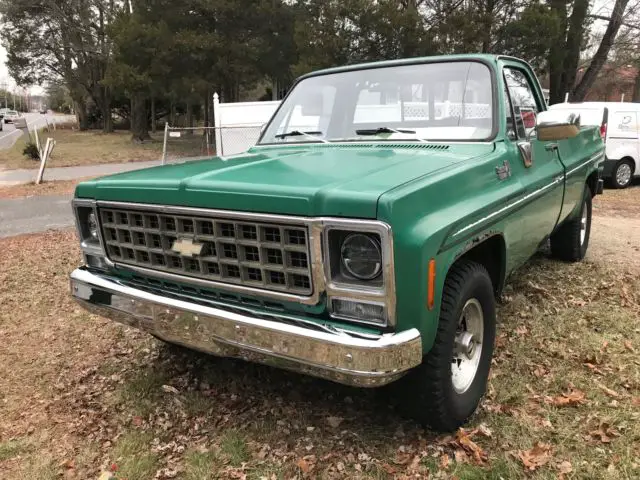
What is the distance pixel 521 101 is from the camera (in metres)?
4.10

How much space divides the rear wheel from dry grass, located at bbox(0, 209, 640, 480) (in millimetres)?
8060

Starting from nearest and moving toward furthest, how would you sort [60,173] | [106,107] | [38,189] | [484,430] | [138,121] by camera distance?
1. [484,430]
2. [38,189]
3. [60,173]
4. [138,121]
5. [106,107]

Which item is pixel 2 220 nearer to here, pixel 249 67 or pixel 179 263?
pixel 179 263

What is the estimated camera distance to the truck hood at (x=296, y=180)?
2.29 meters

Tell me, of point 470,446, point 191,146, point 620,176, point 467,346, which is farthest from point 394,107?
point 191,146

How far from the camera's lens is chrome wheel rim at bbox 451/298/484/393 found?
2881 millimetres

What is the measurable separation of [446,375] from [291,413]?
3.22 feet

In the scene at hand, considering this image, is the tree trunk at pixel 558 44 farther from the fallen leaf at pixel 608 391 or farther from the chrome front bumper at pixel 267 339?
the chrome front bumper at pixel 267 339

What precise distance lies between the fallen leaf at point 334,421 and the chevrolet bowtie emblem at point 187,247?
119 cm

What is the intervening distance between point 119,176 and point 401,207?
176cm

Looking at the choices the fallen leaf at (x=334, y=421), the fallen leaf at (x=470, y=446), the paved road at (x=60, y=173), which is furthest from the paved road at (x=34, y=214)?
the fallen leaf at (x=470, y=446)

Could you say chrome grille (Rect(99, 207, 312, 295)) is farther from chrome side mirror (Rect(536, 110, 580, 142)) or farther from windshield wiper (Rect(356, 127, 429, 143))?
chrome side mirror (Rect(536, 110, 580, 142))

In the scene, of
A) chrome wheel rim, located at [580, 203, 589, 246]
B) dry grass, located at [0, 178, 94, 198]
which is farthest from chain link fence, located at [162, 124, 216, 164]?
chrome wheel rim, located at [580, 203, 589, 246]

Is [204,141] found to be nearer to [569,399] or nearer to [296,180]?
[296,180]
